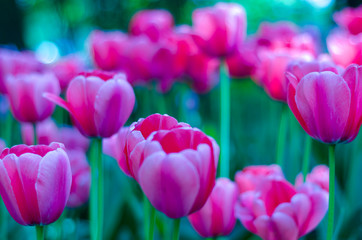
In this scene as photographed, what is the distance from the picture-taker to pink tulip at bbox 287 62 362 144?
526mm

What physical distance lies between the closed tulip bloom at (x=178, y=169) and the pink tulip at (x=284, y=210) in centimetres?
16

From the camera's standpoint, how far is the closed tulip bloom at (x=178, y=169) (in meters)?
0.44

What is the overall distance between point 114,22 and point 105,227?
9.69ft

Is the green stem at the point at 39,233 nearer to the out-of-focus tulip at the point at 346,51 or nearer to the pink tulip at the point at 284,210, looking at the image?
the pink tulip at the point at 284,210

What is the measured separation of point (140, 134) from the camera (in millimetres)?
465

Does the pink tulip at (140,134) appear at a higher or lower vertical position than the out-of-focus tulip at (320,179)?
higher

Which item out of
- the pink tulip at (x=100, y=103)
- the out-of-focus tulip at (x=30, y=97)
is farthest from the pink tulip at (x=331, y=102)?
the out-of-focus tulip at (x=30, y=97)

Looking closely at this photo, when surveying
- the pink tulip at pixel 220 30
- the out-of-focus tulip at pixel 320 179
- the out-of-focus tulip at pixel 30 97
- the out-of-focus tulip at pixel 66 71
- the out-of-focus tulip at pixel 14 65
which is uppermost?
the pink tulip at pixel 220 30

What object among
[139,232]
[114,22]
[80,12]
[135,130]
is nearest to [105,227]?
[139,232]

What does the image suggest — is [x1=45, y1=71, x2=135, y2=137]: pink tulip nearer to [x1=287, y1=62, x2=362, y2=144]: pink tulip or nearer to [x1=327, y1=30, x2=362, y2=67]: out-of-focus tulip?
[x1=287, y1=62, x2=362, y2=144]: pink tulip

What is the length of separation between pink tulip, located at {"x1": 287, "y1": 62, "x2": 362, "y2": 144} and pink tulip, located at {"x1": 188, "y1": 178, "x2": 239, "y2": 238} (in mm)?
149

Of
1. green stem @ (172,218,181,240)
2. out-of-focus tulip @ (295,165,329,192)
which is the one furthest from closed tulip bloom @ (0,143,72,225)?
out-of-focus tulip @ (295,165,329,192)

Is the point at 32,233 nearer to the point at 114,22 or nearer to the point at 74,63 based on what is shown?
the point at 74,63

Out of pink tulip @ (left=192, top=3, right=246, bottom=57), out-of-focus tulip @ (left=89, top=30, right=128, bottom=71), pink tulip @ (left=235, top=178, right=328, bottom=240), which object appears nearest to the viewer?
pink tulip @ (left=235, top=178, right=328, bottom=240)
